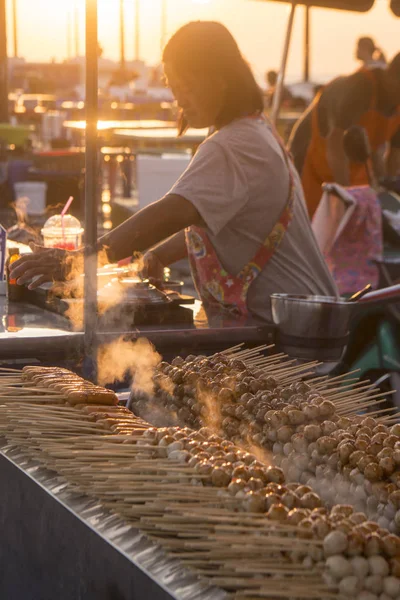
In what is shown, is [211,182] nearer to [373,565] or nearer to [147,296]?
[147,296]

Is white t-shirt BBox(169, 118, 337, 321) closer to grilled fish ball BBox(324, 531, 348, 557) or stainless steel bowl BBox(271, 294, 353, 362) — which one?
stainless steel bowl BBox(271, 294, 353, 362)

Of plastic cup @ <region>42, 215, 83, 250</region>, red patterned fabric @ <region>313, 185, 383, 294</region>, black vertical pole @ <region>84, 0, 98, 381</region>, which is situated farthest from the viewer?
red patterned fabric @ <region>313, 185, 383, 294</region>

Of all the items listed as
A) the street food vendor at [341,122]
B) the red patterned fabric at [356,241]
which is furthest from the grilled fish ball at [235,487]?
the street food vendor at [341,122]

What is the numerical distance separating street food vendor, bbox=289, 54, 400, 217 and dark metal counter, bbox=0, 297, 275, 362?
4084 millimetres

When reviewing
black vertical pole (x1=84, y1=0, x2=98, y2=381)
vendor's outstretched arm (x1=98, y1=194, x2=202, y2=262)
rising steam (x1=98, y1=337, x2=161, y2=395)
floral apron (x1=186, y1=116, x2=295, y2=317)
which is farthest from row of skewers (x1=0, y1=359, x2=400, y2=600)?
floral apron (x1=186, y1=116, x2=295, y2=317)

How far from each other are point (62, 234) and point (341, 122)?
381 centimetres

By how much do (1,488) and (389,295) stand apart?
120cm

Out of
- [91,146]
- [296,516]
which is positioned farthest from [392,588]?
[91,146]

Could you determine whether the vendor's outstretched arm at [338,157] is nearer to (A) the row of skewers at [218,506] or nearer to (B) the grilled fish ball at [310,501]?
(A) the row of skewers at [218,506]

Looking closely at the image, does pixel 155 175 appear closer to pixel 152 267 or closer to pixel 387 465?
pixel 152 267

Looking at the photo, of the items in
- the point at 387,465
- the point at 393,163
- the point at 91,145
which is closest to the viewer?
the point at 387,465

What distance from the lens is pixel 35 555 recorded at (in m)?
1.72

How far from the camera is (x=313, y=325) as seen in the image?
2.53 metres

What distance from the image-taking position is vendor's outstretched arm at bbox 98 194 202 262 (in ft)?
9.63
